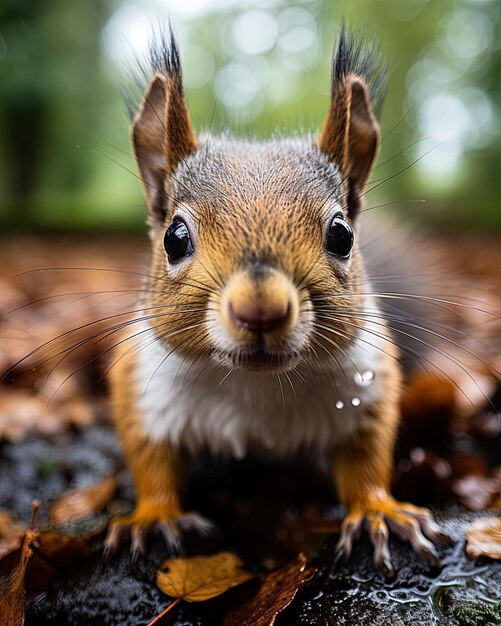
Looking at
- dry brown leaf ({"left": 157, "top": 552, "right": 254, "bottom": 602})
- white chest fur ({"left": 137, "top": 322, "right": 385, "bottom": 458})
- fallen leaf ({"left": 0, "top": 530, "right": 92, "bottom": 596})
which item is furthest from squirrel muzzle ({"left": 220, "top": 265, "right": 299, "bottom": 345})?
fallen leaf ({"left": 0, "top": 530, "right": 92, "bottom": 596})

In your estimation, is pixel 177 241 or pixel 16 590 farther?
pixel 177 241

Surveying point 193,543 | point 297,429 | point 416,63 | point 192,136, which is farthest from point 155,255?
point 416,63

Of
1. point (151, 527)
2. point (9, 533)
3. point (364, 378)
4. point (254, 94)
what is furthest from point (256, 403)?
point (254, 94)

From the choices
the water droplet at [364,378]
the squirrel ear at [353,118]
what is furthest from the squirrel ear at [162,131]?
the water droplet at [364,378]

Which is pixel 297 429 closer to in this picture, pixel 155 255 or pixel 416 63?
pixel 155 255

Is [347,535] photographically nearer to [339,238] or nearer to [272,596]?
[272,596]

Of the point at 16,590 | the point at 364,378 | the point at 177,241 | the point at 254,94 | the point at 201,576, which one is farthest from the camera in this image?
the point at 254,94

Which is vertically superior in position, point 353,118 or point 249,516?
point 353,118

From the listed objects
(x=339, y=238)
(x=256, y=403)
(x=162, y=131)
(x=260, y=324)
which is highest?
(x=162, y=131)
